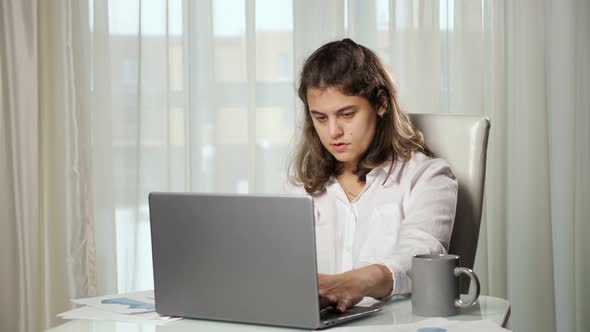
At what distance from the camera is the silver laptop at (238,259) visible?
3.51ft

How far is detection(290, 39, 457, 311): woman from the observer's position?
1699mm

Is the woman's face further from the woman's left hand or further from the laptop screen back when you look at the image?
the laptop screen back

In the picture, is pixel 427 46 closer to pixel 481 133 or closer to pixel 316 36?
pixel 316 36

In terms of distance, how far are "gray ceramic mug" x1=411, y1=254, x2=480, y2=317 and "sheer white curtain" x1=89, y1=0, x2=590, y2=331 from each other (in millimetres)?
1538

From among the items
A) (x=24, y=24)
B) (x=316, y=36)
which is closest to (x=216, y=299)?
(x=316, y=36)

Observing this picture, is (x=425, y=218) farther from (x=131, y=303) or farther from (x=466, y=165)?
(x=131, y=303)

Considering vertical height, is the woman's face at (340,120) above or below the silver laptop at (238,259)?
above

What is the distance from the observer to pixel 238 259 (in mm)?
1113

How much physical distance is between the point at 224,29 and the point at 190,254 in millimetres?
1780

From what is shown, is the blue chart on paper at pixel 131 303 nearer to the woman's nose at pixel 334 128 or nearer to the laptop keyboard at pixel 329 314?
the laptop keyboard at pixel 329 314

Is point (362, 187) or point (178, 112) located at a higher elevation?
point (178, 112)

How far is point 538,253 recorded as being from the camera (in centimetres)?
268

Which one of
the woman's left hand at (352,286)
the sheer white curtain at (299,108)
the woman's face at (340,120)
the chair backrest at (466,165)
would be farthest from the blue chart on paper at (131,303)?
the sheer white curtain at (299,108)

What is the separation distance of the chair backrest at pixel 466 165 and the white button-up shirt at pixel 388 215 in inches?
2.6
